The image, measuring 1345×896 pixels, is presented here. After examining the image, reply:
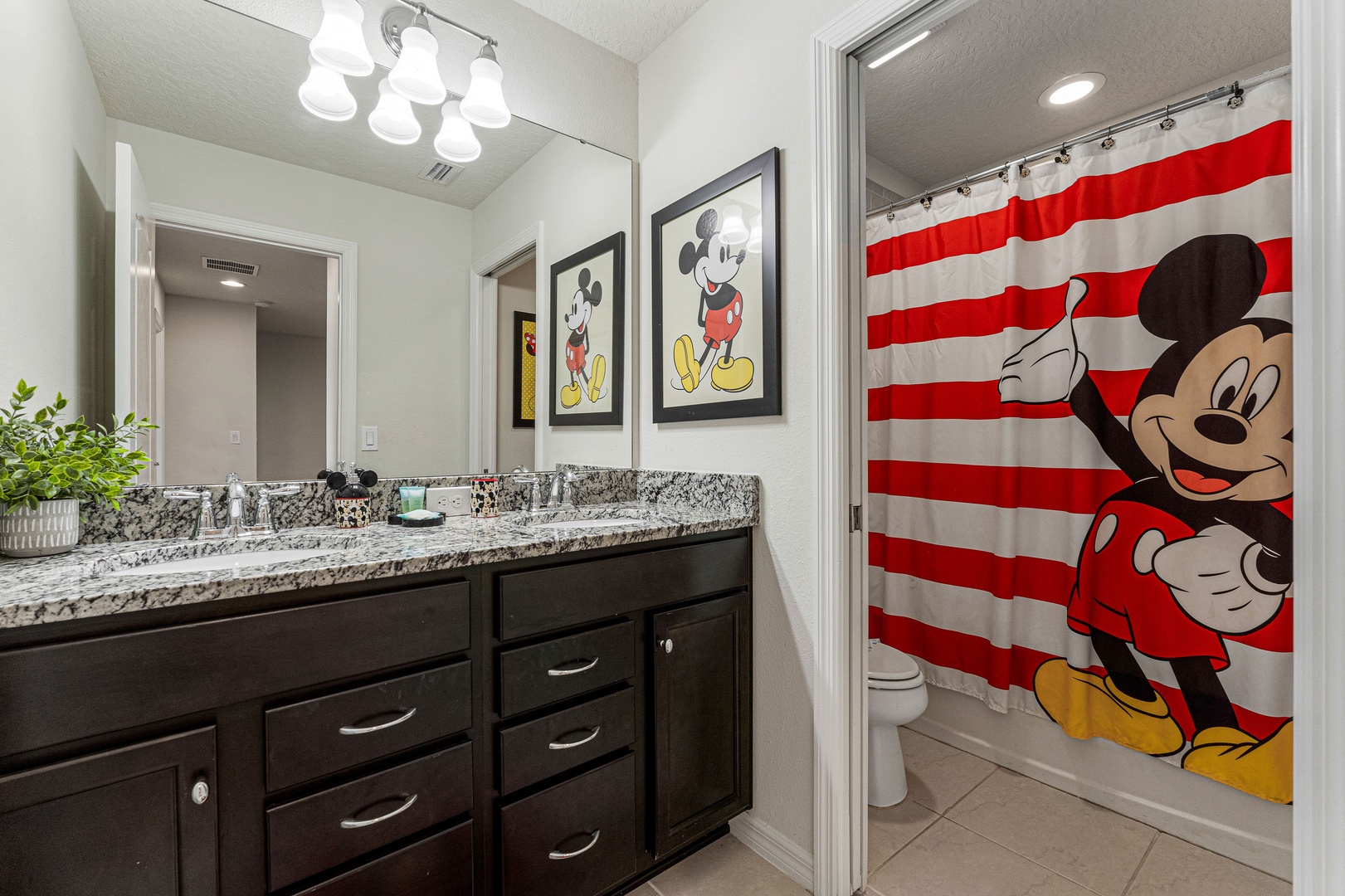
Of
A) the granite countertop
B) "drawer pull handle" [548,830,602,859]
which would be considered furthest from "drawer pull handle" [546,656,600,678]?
"drawer pull handle" [548,830,602,859]

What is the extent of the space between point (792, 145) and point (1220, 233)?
1.15 meters

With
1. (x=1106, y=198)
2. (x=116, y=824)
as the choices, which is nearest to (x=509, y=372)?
(x=116, y=824)

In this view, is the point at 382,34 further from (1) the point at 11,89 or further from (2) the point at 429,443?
(2) the point at 429,443

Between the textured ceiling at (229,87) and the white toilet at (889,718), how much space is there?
1.95m

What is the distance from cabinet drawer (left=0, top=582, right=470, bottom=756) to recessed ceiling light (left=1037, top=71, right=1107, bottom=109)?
2436 millimetres

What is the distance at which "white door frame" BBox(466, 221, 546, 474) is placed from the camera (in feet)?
5.88

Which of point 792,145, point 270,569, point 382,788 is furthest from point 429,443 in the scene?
point 792,145

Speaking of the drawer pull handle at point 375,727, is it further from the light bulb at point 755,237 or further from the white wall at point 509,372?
the light bulb at point 755,237

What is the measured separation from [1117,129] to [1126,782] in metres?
1.91

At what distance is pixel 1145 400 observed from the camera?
1714mm

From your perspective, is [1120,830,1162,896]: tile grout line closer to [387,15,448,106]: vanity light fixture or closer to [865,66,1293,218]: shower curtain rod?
[865,66,1293,218]: shower curtain rod

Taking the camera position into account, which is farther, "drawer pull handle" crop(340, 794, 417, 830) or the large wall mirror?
the large wall mirror

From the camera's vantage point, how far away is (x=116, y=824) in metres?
0.82

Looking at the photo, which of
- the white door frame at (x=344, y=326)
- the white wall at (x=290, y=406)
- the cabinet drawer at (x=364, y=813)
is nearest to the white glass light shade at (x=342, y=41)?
the white door frame at (x=344, y=326)
